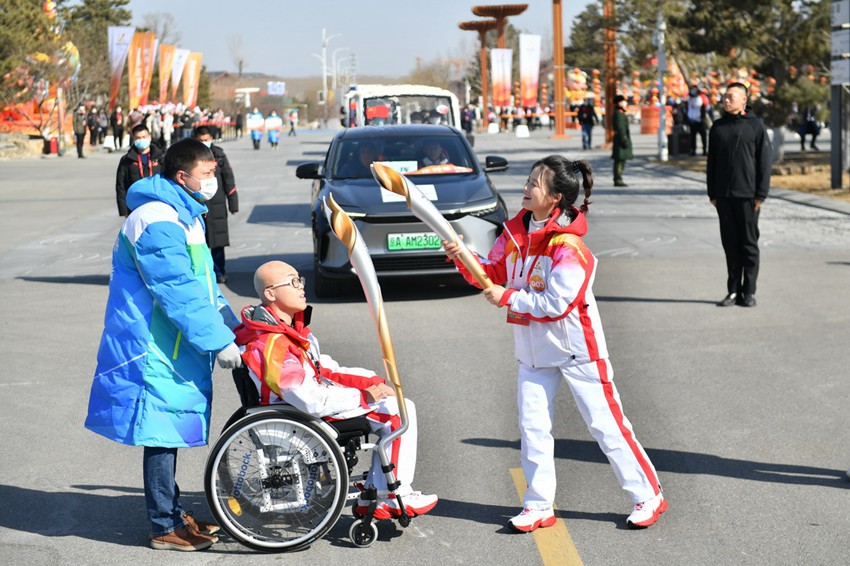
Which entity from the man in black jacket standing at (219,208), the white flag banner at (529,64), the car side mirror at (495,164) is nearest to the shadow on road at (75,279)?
the man in black jacket standing at (219,208)

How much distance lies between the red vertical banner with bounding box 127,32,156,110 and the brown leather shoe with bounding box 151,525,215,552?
46505mm

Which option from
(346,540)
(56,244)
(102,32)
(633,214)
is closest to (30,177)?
(56,244)

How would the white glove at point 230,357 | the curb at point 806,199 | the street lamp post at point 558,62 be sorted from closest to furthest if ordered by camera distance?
the white glove at point 230,357
the curb at point 806,199
the street lamp post at point 558,62

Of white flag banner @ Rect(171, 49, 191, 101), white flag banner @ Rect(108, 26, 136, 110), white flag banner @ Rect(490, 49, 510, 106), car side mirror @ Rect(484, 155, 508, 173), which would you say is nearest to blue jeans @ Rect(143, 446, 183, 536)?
car side mirror @ Rect(484, 155, 508, 173)

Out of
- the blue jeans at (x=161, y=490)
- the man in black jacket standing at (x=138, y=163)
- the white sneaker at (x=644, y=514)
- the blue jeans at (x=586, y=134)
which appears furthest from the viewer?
the blue jeans at (x=586, y=134)

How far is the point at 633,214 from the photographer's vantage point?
19312 millimetres

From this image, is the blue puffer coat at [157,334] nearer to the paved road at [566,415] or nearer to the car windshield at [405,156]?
the paved road at [566,415]

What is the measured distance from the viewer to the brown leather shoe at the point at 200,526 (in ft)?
16.6

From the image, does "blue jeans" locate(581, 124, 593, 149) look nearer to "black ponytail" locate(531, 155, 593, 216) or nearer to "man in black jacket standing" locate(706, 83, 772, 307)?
"man in black jacket standing" locate(706, 83, 772, 307)

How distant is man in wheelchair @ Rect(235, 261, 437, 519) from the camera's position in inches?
188

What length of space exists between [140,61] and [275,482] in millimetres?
47864

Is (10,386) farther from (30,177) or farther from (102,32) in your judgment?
(102,32)

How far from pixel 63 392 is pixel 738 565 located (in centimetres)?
487

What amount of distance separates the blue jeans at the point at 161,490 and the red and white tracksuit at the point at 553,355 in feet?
4.65
